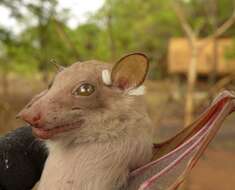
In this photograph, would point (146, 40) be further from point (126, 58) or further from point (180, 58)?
point (126, 58)

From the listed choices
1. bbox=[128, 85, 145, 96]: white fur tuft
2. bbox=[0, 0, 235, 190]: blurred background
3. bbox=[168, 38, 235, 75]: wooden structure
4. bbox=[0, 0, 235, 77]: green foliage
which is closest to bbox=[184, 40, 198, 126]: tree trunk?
bbox=[0, 0, 235, 190]: blurred background

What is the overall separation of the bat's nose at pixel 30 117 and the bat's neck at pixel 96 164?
0.08 meters

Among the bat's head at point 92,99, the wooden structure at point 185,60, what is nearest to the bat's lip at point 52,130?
the bat's head at point 92,99

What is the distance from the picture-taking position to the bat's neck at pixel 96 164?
0.66 meters

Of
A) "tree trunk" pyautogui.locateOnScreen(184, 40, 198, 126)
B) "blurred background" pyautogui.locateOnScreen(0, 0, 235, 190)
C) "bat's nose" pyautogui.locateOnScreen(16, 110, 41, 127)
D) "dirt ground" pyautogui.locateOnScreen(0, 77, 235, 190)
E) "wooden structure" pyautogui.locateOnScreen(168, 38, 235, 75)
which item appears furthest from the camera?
"wooden structure" pyautogui.locateOnScreen(168, 38, 235, 75)

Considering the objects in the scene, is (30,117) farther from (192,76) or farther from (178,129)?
(178,129)

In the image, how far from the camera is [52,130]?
646mm

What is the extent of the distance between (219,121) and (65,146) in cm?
23

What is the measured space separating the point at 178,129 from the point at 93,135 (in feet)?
18.0

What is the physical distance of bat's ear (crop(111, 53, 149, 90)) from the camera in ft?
2.17

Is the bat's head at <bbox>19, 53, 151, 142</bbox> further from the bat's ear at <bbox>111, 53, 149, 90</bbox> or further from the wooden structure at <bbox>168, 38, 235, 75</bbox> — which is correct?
the wooden structure at <bbox>168, 38, 235, 75</bbox>

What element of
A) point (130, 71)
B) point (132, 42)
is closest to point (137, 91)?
point (130, 71)

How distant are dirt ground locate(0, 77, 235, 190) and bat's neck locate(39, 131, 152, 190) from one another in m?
2.57

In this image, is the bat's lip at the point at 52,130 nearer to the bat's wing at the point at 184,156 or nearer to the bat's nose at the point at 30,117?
the bat's nose at the point at 30,117
